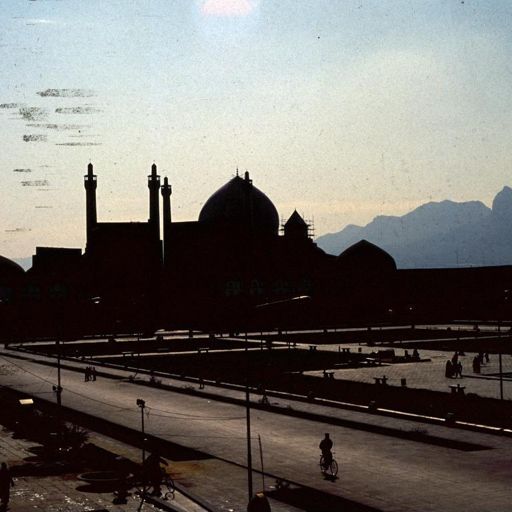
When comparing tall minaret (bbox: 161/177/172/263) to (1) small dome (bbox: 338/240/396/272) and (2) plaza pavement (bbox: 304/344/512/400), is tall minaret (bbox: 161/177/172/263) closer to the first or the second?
(1) small dome (bbox: 338/240/396/272)

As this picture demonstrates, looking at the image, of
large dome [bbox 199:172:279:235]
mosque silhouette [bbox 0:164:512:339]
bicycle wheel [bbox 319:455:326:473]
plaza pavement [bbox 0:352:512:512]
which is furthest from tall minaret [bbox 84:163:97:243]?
bicycle wheel [bbox 319:455:326:473]

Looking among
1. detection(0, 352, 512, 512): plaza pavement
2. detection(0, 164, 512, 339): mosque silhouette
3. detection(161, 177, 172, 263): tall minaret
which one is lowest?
detection(0, 352, 512, 512): plaza pavement

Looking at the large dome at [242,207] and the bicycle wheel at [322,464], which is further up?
the large dome at [242,207]

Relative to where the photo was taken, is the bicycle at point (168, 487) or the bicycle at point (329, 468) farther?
the bicycle at point (329, 468)

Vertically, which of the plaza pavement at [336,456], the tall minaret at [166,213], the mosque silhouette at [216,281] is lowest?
the plaza pavement at [336,456]

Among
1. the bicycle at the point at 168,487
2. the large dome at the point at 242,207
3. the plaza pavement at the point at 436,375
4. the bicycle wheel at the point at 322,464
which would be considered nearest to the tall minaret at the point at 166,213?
the large dome at the point at 242,207

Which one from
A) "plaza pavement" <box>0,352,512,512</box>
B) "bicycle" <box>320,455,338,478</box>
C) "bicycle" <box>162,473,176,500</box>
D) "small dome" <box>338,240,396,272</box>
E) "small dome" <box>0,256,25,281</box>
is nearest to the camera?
"plaza pavement" <box>0,352,512,512</box>

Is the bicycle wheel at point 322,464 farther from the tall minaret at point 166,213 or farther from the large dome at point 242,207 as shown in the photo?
the large dome at point 242,207

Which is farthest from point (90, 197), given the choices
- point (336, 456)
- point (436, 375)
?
point (336, 456)
